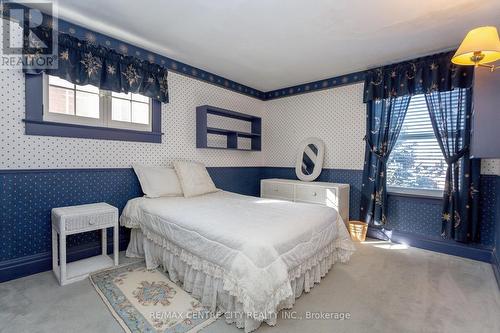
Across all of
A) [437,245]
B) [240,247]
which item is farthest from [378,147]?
[240,247]

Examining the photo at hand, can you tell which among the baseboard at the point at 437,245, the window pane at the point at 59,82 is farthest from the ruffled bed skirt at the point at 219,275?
the window pane at the point at 59,82

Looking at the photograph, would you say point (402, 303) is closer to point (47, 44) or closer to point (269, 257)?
point (269, 257)

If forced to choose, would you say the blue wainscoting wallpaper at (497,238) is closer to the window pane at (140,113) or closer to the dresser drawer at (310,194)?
the dresser drawer at (310,194)

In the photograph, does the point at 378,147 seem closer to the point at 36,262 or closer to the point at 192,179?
the point at 192,179

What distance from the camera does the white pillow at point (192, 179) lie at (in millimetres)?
2977

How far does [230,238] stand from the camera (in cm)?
163

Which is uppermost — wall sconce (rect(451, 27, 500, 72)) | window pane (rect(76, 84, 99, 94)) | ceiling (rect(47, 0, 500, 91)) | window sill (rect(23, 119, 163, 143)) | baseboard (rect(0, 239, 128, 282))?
ceiling (rect(47, 0, 500, 91))

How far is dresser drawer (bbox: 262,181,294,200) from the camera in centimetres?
376

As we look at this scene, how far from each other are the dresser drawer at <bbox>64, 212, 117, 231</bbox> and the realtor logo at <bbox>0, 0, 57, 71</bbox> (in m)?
1.38

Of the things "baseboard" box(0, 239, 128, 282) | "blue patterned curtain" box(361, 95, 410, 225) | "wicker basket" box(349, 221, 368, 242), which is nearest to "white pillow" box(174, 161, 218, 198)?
"baseboard" box(0, 239, 128, 282)

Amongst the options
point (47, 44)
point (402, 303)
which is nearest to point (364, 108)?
point (402, 303)

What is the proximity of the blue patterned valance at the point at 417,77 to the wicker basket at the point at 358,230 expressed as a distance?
1713 millimetres

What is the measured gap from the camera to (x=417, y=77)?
2988mm

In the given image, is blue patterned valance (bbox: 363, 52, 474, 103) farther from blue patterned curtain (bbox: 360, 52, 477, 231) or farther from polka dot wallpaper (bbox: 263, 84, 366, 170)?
polka dot wallpaper (bbox: 263, 84, 366, 170)
